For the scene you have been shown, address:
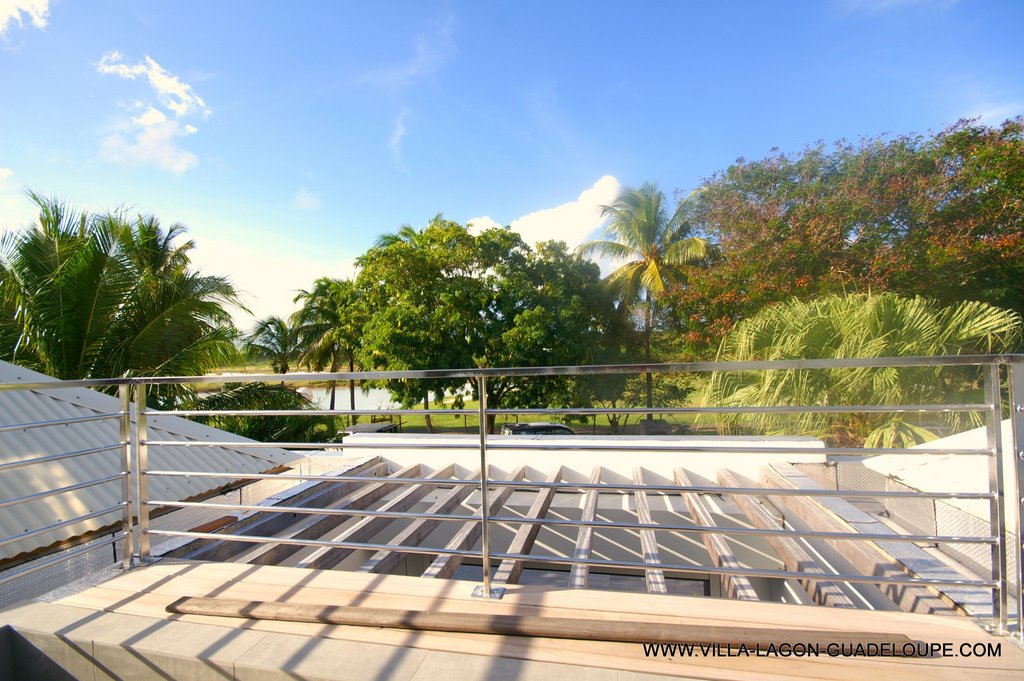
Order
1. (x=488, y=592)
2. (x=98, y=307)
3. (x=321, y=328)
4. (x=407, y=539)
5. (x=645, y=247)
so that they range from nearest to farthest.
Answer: (x=488, y=592)
(x=407, y=539)
(x=98, y=307)
(x=645, y=247)
(x=321, y=328)

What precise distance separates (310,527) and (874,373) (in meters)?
5.46

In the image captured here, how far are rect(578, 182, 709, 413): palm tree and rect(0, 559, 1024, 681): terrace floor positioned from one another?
1453cm

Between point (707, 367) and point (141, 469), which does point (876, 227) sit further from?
point (141, 469)

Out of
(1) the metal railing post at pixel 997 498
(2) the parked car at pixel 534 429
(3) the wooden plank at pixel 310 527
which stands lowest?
(2) the parked car at pixel 534 429

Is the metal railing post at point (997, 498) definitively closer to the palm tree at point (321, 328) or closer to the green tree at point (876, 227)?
the green tree at point (876, 227)

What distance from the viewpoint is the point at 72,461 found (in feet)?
11.9

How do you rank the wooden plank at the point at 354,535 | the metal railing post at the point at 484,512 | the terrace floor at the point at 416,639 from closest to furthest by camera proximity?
the terrace floor at the point at 416,639 → the metal railing post at the point at 484,512 → the wooden plank at the point at 354,535

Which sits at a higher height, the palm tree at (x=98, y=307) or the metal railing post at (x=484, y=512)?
the palm tree at (x=98, y=307)

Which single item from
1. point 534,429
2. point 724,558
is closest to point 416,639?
point 724,558

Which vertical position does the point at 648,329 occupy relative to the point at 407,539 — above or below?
above

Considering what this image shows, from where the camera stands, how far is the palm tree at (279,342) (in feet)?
69.6

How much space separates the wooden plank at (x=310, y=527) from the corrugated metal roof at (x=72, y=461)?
0.54 metres

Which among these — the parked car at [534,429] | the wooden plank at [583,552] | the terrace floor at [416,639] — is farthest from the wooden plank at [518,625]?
the parked car at [534,429]

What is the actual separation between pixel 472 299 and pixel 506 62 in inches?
336
